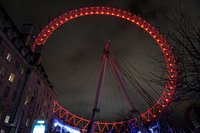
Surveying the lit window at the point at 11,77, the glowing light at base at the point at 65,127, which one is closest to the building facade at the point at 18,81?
the lit window at the point at 11,77

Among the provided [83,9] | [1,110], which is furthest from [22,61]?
[83,9]

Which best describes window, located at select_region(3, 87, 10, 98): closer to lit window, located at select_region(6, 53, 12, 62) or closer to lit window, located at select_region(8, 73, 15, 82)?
lit window, located at select_region(8, 73, 15, 82)

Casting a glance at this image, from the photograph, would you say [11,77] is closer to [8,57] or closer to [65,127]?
[8,57]

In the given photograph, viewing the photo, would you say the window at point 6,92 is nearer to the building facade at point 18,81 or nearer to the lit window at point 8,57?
the building facade at point 18,81

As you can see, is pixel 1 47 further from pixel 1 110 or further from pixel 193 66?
pixel 193 66

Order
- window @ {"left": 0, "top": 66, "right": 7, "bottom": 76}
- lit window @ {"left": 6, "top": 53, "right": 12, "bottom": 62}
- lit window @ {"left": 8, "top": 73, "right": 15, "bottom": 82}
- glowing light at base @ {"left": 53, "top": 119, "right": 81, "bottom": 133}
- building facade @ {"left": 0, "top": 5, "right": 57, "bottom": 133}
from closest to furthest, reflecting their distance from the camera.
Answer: window @ {"left": 0, "top": 66, "right": 7, "bottom": 76}
building facade @ {"left": 0, "top": 5, "right": 57, "bottom": 133}
lit window @ {"left": 6, "top": 53, "right": 12, "bottom": 62}
lit window @ {"left": 8, "top": 73, "right": 15, "bottom": 82}
glowing light at base @ {"left": 53, "top": 119, "right": 81, "bottom": 133}

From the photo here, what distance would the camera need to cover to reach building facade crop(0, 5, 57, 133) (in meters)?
26.9

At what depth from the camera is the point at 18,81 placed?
3170 cm

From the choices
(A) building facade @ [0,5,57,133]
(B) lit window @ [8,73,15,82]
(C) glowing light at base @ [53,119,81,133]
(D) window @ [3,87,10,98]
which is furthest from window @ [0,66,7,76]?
(C) glowing light at base @ [53,119,81,133]

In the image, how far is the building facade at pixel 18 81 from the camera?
88.2 ft

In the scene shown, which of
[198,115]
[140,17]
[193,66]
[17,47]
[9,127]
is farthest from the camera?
[140,17]

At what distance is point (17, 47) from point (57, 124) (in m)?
27.3

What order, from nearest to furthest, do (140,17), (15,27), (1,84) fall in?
(1,84), (15,27), (140,17)

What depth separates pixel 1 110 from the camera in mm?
26312
